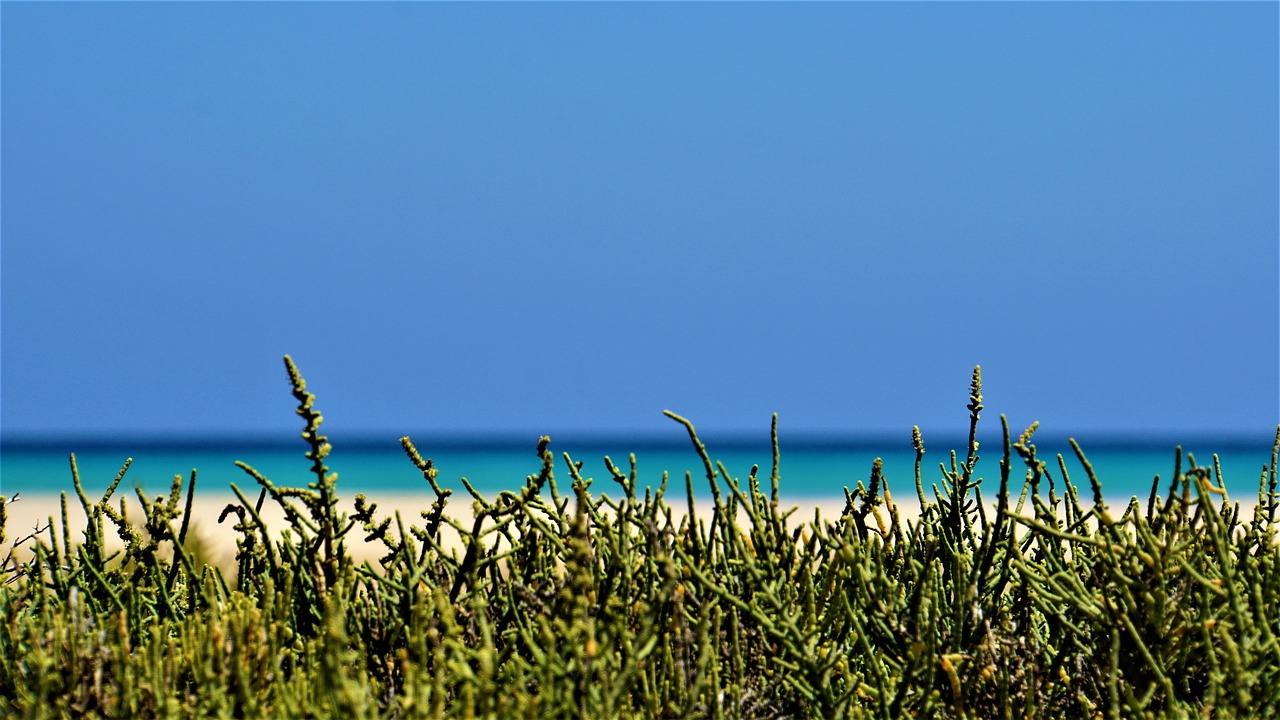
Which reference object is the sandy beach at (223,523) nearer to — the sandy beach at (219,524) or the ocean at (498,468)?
the sandy beach at (219,524)

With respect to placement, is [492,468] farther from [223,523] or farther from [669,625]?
[669,625]

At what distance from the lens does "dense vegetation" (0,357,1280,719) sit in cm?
152

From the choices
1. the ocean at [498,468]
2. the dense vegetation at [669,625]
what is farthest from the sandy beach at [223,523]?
the ocean at [498,468]

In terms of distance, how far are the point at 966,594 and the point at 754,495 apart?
13.9 inches

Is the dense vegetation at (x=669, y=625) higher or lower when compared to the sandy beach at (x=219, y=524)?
higher

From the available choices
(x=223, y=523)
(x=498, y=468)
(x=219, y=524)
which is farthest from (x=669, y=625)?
(x=498, y=468)

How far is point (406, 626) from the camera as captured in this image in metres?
1.84

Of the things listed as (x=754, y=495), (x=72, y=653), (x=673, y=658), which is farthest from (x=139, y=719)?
(x=754, y=495)

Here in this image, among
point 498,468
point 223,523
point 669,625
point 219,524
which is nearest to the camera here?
point 669,625

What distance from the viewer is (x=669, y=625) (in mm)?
1757

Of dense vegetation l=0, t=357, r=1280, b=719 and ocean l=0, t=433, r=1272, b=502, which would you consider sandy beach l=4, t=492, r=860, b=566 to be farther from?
ocean l=0, t=433, r=1272, b=502

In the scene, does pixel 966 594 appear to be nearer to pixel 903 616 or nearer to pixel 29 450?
pixel 903 616

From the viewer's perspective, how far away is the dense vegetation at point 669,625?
5.00 feet

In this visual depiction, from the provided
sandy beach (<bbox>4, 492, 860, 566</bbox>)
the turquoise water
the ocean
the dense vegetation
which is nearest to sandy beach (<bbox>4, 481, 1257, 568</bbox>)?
sandy beach (<bbox>4, 492, 860, 566</bbox>)
